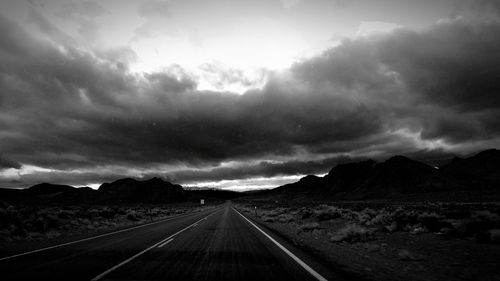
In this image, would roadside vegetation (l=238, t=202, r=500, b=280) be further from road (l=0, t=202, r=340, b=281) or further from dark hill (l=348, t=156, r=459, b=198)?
dark hill (l=348, t=156, r=459, b=198)

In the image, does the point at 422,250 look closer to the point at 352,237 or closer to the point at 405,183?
the point at 352,237

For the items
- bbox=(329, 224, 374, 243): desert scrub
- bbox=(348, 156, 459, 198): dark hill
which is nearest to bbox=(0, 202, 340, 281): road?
bbox=(329, 224, 374, 243): desert scrub

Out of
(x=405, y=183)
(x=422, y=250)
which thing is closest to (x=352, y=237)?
(x=422, y=250)

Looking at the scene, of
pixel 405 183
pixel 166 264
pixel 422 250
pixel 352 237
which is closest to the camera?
pixel 166 264

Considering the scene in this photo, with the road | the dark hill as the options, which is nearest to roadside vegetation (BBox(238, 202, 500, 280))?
the road

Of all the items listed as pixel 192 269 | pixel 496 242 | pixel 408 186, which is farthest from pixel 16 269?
pixel 408 186

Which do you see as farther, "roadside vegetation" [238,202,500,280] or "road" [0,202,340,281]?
"roadside vegetation" [238,202,500,280]

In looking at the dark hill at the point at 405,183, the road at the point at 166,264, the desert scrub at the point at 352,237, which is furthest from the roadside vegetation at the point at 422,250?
the dark hill at the point at 405,183

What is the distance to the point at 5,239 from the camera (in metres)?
15.3

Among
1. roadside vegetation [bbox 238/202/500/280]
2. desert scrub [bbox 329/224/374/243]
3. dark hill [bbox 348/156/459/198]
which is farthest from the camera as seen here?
dark hill [bbox 348/156/459/198]

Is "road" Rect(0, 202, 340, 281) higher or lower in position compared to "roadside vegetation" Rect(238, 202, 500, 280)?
higher

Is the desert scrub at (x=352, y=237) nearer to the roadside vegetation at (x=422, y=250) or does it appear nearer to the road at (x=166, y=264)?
the roadside vegetation at (x=422, y=250)

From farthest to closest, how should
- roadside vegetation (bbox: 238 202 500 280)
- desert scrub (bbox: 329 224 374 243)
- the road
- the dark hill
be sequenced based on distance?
1. the dark hill
2. desert scrub (bbox: 329 224 374 243)
3. roadside vegetation (bbox: 238 202 500 280)
4. the road

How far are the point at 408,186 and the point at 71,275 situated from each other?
18940 cm
